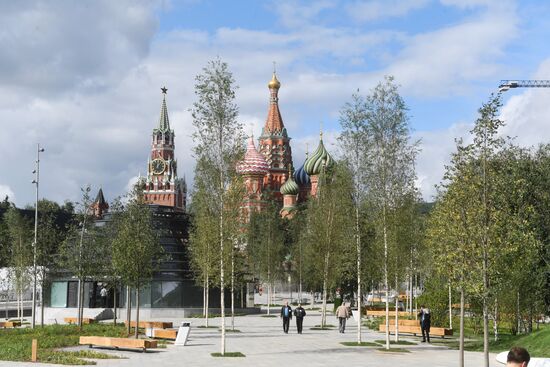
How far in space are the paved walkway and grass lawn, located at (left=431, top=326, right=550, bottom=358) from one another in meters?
1.38

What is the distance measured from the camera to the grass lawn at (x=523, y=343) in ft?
93.7

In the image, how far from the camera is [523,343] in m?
30.7

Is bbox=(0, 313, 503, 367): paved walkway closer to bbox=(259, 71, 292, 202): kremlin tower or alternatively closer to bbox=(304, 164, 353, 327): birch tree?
bbox=(304, 164, 353, 327): birch tree

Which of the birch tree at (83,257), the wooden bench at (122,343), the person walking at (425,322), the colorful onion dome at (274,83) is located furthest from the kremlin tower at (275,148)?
the wooden bench at (122,343)

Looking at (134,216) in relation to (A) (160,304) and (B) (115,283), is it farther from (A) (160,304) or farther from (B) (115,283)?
(A) (160,304)

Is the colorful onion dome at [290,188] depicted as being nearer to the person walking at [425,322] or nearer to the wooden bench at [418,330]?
the wooden bench at [418,330]

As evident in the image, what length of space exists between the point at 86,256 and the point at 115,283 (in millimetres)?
2847

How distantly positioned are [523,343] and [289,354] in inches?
385

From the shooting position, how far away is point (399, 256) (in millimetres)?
39094

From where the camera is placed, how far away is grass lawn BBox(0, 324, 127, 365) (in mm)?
27209

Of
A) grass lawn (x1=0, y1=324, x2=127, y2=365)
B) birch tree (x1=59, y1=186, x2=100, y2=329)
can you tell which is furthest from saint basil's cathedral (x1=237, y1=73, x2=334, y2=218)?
grass lawn (x1=0, y1=324, x2=127, y2=365)

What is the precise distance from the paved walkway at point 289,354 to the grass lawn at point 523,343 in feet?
4.52

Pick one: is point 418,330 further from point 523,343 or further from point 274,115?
point 274,115

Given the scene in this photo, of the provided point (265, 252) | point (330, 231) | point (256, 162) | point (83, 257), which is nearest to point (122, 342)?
point (83, 257)
